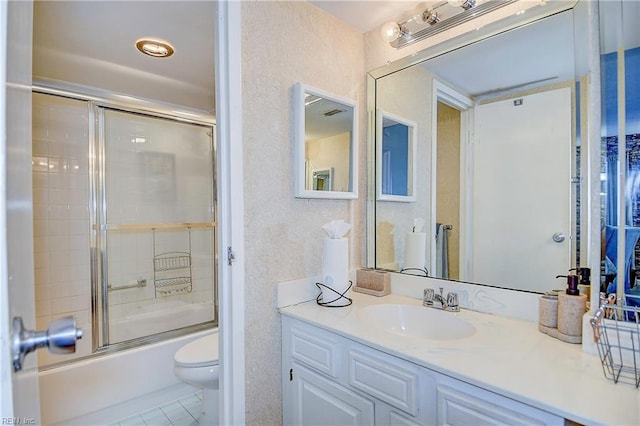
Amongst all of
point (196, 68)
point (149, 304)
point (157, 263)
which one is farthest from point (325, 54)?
point (149, 304)

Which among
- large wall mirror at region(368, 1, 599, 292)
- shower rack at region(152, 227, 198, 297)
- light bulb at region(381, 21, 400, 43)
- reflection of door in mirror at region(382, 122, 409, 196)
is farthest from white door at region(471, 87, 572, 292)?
shower rack at region(152, 227, 198, 297)

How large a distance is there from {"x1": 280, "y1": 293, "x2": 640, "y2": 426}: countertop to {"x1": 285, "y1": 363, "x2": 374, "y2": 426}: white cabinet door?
22 centimetres

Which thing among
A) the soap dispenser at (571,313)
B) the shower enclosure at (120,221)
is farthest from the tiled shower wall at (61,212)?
the soap dispenser at (571,313)

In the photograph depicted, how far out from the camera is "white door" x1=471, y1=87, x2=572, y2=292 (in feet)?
3.89

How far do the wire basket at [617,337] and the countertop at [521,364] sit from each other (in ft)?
0.12

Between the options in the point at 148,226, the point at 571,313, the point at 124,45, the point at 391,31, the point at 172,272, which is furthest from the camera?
the point at 172,272

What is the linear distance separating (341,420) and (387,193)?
Answer: 1.11m

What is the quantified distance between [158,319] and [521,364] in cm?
270

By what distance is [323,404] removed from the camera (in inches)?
48.3

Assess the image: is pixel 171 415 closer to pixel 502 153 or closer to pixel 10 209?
pixel 10 209

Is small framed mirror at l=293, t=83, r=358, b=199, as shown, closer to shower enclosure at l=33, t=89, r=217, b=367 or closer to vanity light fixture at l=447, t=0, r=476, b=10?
vanity light fixture at l=447, t=0, r=476, b=10

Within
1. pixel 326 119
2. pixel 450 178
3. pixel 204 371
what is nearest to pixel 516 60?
pixel 450 178

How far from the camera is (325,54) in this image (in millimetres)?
1620

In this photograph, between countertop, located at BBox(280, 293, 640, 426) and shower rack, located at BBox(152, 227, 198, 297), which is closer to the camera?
countertop, located at BBox(280, 293, 640, 426)
